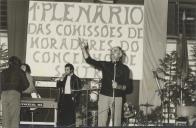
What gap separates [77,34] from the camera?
1273cm

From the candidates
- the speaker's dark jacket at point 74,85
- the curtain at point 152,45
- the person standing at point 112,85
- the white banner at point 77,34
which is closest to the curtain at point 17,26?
the white banner at point 77,34

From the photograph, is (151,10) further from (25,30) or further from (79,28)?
(25,30)

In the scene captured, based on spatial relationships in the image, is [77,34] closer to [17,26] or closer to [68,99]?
[17,26]

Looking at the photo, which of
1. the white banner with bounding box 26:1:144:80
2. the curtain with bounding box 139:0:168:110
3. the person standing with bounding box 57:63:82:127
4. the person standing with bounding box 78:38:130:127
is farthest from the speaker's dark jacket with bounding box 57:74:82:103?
the curtain with bounding box 139:0:168:110

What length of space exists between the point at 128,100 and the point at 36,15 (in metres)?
2.80

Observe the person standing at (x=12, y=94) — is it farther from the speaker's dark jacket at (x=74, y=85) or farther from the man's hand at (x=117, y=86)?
the man's hand at (x=117, y=86)

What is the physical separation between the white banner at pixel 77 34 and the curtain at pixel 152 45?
0.50 ft

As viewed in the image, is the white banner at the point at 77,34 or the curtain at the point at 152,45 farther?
the curtain at the point at 152,45

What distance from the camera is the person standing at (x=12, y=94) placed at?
11.6 m

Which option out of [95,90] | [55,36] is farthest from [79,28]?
[95,90]

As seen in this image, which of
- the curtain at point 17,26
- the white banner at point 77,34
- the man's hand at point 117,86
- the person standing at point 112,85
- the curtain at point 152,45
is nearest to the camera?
the man's hand at point 117,86

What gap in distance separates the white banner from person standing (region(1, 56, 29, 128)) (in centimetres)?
97

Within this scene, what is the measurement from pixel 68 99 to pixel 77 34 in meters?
1.53

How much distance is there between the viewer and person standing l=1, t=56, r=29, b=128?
38.1 ft
